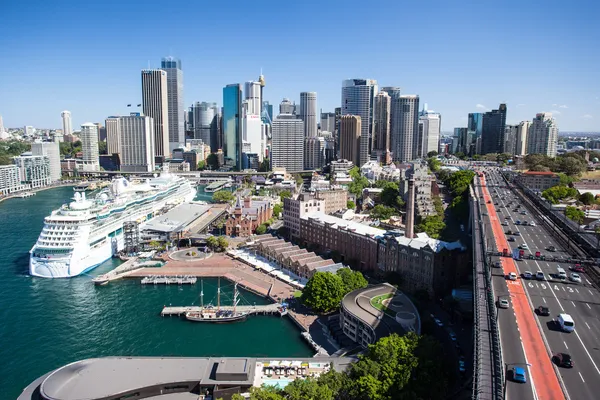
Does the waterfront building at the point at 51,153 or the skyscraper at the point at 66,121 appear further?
the skyscraper at the point at 66,121

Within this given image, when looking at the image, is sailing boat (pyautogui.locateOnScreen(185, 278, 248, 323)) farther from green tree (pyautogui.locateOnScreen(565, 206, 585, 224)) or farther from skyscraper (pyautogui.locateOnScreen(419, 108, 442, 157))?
skyscraper (pyautogui.locateOnScreen(419, 108, 442, 157))

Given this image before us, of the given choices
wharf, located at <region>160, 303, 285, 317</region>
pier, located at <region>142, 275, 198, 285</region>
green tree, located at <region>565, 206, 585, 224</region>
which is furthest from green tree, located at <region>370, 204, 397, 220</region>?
wharf, located at <region>160, 303, 285, 317</region>

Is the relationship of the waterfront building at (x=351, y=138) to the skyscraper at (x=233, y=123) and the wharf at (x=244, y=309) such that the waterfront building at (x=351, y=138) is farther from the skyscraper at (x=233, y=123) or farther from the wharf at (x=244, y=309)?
the wharf at (x=244, y=309)

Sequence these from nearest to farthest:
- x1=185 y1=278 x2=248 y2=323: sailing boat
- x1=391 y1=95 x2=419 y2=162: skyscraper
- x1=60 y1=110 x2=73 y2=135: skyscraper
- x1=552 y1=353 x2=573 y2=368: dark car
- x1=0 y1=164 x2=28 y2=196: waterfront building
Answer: x1=552 y1=353 x2=573 y2=368: dark car → x1=185 y1=278 x2=248 y2=323: sailing boat → x1=0 y1=164 x2=28 y2=196: waterfront building → x1=391 y1=95 x2=419 y2=162: skyscraper → x1=60 y1=110 x2=73 y2=135: skyscraper

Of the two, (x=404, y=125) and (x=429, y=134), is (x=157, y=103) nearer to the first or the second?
(x=404, y=125)

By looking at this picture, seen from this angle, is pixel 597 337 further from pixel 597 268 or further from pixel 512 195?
pixel 512 195

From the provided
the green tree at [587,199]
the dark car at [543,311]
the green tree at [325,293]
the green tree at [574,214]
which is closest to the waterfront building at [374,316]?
the green tree at [325,293]

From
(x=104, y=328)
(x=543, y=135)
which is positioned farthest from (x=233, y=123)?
(x=104, y=328)
